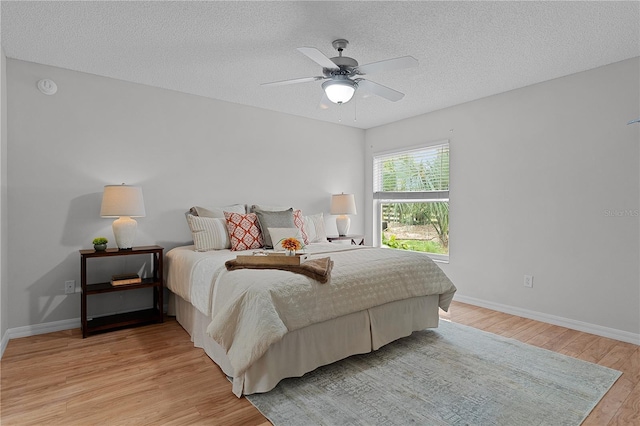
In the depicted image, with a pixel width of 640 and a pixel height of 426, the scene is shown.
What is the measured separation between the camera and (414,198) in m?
4.89

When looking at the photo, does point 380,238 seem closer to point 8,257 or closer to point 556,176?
point 556,176

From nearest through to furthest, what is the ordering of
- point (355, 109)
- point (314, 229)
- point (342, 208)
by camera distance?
1. point (314, 229)
2. point (355, 109)
3. point (342, 208)

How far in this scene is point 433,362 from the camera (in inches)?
101

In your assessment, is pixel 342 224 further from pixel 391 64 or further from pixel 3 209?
pixel 3 209

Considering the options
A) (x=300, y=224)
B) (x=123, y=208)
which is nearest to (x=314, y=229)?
(x=300, y=224)

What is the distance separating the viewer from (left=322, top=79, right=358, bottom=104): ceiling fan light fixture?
8.55 feet

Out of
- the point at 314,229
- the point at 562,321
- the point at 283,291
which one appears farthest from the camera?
the point at 314,229

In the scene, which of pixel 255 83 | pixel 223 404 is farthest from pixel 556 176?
pixel 223 404

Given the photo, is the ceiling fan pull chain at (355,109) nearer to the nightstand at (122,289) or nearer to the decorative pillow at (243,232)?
the decorative pillow at (243,232)

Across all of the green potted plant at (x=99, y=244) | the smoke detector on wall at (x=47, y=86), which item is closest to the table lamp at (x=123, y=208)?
the green potted plant at (x=99, y=244)

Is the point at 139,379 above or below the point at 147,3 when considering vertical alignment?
below

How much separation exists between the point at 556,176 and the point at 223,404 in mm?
3516

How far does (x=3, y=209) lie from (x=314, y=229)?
2.87 meters

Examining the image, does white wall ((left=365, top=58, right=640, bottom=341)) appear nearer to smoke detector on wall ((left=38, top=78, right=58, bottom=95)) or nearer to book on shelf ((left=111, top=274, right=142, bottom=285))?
book on shelf ((left=111, top=274, right=142, bottom=285))
